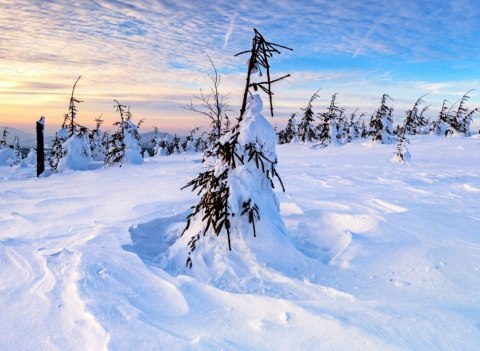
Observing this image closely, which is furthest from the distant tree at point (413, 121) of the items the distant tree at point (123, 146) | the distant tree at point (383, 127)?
the distant tree at point (123, 146)

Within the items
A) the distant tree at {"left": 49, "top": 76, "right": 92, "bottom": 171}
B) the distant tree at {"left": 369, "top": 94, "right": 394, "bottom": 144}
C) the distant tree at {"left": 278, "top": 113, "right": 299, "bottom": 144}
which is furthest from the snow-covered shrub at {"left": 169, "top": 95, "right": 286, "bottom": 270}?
the distant tree at {"left": 278, "top": 113, "right": 299, "bottom": 144}

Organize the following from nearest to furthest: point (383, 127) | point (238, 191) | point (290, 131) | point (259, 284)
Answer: point (259, 284) → point (238, 191) → point (383, 127) → point (290, 131)

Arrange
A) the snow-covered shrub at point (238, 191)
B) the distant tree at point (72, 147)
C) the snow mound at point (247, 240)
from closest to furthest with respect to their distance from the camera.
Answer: the snow mound at point (247, 240), the snow-covered shrub at point (238, 191), the distant tree at point (72, 147)

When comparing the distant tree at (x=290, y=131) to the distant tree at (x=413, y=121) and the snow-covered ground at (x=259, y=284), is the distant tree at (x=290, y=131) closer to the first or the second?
the distant tree at (x=413, y=121)

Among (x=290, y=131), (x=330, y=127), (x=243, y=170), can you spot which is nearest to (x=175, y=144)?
(x=290, y=131)

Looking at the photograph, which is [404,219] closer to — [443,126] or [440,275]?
[440,275]

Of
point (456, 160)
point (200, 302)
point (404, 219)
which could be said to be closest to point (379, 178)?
point (404, 219)

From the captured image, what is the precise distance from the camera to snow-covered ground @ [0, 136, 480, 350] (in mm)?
2688

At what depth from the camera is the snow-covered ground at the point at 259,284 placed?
8.82 ft

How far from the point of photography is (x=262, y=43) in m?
4.58

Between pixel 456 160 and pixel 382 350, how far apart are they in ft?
52.5

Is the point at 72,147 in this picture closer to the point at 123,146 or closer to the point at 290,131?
the point at 123,146

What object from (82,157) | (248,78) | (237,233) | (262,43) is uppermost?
(262,43)

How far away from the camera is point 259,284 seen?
3891mm
